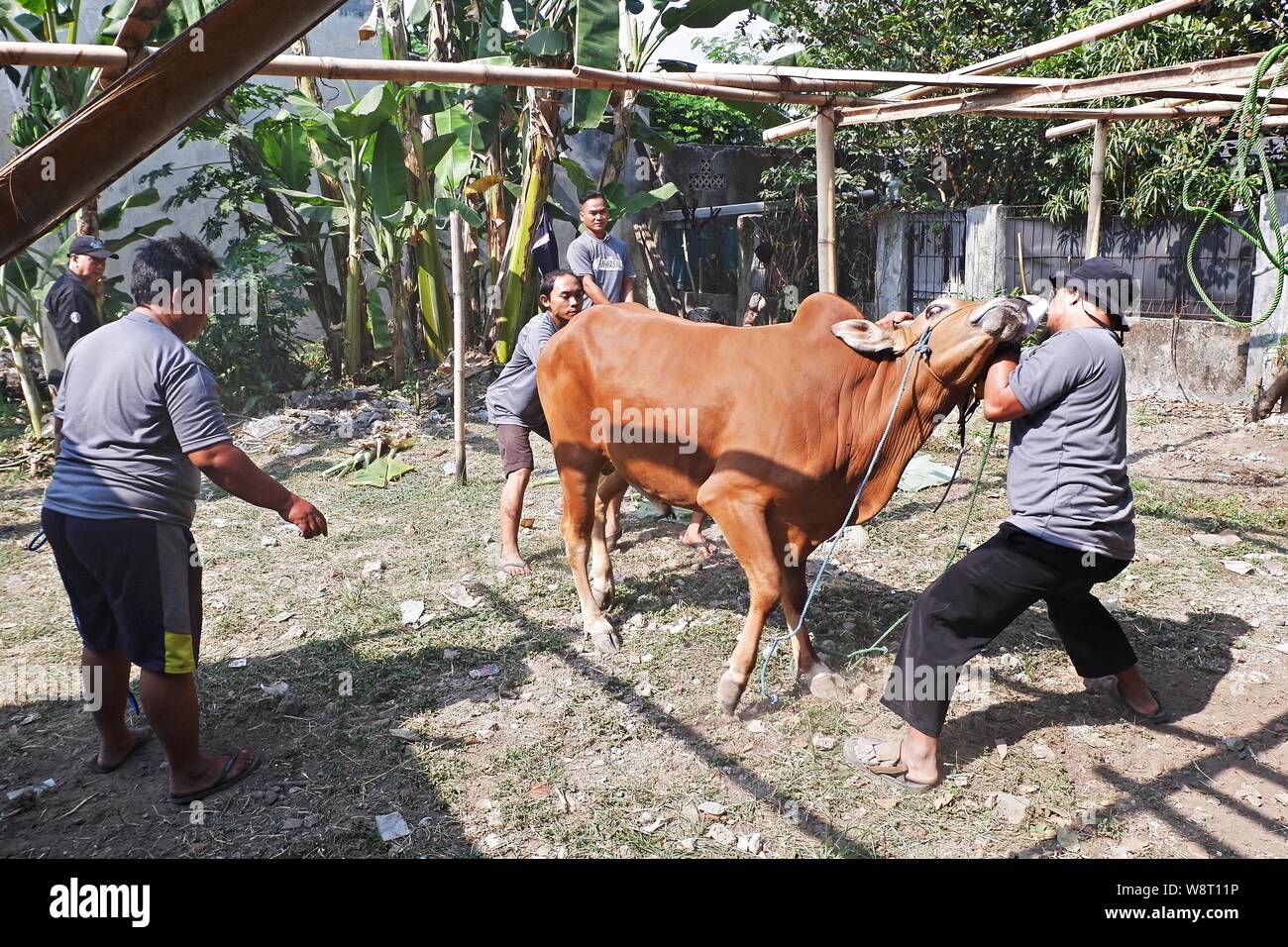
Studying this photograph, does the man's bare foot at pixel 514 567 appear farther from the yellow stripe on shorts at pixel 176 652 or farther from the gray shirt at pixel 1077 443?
the gray shirt at pixel 1077 443

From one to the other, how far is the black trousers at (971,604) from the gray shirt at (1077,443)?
0.07 metres

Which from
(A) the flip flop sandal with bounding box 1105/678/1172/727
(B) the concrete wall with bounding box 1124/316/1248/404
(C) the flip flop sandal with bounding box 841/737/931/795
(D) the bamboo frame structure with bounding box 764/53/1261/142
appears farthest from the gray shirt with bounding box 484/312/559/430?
(B) the concrete wall with bounding box 1124/316/1248/404

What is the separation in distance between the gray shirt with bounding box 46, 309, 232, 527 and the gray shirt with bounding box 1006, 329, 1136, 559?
2.84 m

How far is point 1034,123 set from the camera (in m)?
11.9

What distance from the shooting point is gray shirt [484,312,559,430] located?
19.9 feet

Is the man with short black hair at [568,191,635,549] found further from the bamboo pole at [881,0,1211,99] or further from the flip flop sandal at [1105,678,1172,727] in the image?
the flip flop sandal at [1105,678,1172,727]

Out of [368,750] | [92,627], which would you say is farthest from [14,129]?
[368,750]

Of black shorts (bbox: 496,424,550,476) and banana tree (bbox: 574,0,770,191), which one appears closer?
black shorts (bbox: 496,424,550,476)

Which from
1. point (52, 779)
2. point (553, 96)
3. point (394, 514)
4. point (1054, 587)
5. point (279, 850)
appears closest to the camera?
point (279, 850)

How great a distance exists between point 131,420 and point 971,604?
300cm

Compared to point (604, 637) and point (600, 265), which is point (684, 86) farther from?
point (604, 637)

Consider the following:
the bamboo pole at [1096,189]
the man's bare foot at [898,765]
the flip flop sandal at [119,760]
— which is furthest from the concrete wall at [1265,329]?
the flip flop sandal at [119,760]
